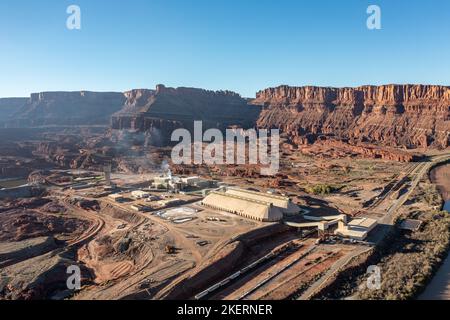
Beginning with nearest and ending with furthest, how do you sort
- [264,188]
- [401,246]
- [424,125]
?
[401,246]
[264,188]
[424,125]

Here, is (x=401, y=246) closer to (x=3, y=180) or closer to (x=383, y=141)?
(x=3, y=180)

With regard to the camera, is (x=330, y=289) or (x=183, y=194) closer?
(x=330, y=289)

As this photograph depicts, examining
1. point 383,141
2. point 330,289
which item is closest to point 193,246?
point 330,289

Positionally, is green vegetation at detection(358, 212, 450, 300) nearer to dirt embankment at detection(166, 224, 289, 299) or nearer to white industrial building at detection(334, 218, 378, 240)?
white industrial building at detection(334, 218, 378, 240)

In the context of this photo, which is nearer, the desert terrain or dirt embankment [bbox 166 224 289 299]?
dirt embankment [bbox 166 224 289 299]

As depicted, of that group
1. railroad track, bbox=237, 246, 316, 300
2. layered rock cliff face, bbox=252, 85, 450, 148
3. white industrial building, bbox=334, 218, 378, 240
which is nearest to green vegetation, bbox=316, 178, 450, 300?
white industrial building, bbox=334, 218, 378, 240
